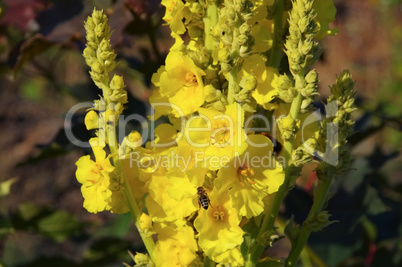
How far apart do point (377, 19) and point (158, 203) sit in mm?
6036

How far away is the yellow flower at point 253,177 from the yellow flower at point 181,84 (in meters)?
0.14

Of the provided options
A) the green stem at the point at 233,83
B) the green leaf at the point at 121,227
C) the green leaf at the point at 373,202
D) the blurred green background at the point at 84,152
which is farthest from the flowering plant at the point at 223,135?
the green leaf at the point at 121,227

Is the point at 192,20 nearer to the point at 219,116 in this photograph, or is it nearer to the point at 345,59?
the point at 219,116

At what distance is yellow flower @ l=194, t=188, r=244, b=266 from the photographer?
942 mm

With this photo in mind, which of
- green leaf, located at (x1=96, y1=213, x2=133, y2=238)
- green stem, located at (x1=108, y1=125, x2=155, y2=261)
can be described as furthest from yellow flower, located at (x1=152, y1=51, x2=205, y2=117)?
green leaf, located at (x1=96, y1=213, x2=133, y2=238)

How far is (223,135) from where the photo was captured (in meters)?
0.97

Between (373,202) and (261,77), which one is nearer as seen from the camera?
(261,77)

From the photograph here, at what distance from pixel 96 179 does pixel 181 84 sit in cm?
25

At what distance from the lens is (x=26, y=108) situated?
14.3 feet

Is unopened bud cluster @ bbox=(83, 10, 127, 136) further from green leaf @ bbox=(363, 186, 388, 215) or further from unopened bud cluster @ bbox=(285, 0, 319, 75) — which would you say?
green leaf @ bbox=(363, 186, 388, 215)

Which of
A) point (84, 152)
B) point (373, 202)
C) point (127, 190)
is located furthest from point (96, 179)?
point (373, 202)

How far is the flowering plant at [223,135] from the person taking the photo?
3.01 ft

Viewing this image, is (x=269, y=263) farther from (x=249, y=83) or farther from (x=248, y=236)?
(x=249, y=83)

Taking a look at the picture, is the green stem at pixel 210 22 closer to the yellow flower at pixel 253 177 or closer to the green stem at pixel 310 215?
the yellow flower at pixel 253 177
